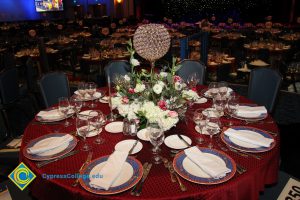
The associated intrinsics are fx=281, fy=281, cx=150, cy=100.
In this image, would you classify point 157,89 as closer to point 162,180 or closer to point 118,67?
point 162,180

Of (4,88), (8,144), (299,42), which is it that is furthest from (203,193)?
(299,42)

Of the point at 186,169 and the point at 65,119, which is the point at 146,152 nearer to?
the point at 186,169

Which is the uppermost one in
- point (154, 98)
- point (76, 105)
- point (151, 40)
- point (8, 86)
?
point (151, 40)

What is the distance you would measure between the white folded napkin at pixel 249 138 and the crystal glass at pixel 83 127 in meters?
0.90

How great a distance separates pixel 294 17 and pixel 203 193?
Answer: 12.6 metres

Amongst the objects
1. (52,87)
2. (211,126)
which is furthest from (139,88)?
(52,87)

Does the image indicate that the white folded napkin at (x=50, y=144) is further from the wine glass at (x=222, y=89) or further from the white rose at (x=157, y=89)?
the wine glass at (x=222, y=89)

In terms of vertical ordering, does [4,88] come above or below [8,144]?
above

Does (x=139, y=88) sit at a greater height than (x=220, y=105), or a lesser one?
greater

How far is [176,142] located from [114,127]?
0.50 meters

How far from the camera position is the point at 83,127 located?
70.3 inches

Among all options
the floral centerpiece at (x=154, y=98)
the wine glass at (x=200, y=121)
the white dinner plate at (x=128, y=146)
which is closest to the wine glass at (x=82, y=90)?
the floral centerpiece at (x=154, y=98)

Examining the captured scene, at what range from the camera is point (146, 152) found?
172 cm

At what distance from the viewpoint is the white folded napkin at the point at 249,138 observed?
1.73 metres
